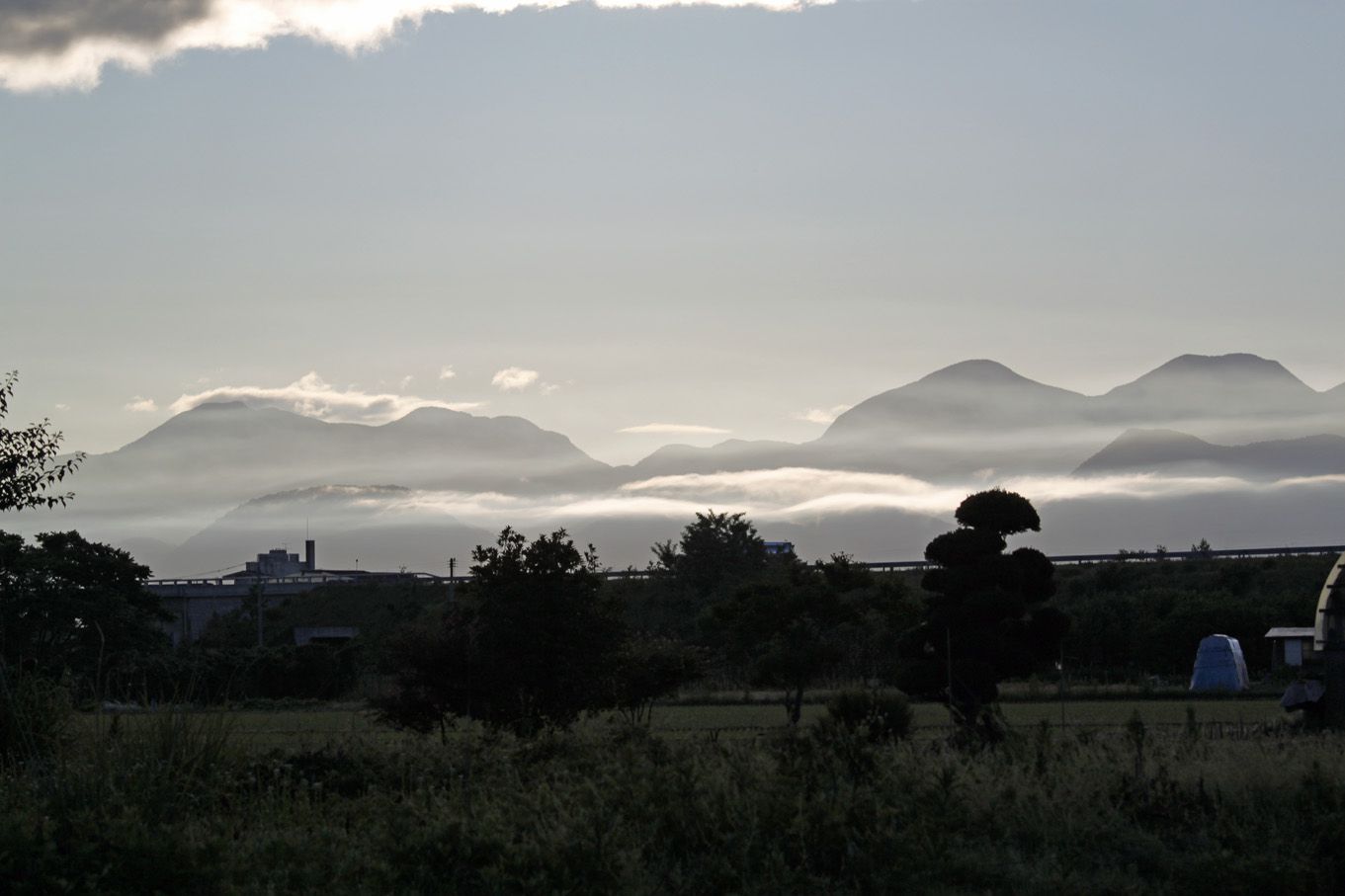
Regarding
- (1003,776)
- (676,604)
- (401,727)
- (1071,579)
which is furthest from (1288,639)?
(1003,776)

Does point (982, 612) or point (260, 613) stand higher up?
point (982, 612)

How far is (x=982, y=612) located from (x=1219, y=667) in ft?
74.0

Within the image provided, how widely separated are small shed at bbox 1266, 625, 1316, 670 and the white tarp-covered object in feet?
8.59

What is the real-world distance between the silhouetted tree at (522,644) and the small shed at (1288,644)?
35.4 meters

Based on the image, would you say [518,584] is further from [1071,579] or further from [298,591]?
[298,591]

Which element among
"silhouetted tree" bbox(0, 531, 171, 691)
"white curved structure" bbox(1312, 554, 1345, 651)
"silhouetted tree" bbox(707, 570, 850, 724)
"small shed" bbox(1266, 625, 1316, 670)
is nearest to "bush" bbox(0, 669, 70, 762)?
"white curved structure" bbox(1312, 554, 1345, 651)

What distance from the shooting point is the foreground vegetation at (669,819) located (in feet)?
34.8

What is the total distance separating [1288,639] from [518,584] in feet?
129

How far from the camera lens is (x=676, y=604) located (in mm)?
82250

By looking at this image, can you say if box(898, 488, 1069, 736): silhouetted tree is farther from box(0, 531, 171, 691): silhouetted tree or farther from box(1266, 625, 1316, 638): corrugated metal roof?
box(0, 531, 171, 691): silhouetted tree

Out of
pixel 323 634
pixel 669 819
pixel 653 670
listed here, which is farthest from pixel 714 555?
pixel 669 819

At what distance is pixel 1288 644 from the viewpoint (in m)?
56.2

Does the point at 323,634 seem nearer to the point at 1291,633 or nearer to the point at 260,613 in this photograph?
the point at 260,613

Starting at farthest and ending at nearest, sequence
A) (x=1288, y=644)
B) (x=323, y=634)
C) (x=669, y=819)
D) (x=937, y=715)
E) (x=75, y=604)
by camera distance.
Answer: (x=323, y=634) < (x=75, y=604) < (x=1288, y=644) < (x=937, y=715) < (x=669, y=819)
